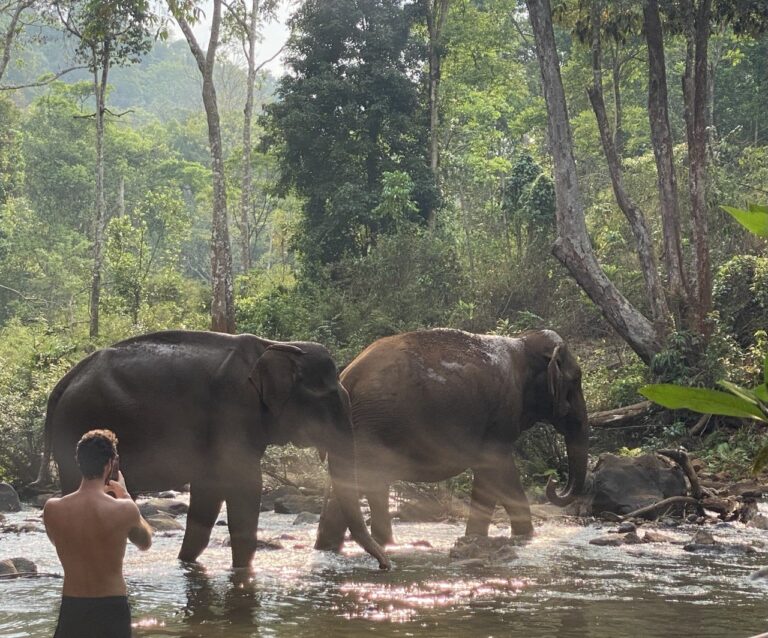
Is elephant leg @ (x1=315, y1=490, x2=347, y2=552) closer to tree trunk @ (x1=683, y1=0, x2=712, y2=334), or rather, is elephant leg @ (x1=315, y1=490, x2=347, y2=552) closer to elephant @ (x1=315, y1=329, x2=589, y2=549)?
elephant @ (x1=315, y1=329, x2=589, y2=549)

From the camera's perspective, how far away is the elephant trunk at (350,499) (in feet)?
25.8

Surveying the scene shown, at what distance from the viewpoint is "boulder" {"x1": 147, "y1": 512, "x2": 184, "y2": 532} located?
34.5 ft

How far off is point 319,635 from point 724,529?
18.7ft

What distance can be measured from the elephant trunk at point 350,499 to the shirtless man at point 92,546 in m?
3.48

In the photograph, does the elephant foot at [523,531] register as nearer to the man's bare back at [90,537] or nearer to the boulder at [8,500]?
the man's bare back at [90,537]

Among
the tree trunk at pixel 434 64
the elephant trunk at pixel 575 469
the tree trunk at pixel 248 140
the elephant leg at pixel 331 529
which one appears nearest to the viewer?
the elephant leg at pixel 331 529

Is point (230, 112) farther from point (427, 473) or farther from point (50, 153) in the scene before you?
point (427, 473)

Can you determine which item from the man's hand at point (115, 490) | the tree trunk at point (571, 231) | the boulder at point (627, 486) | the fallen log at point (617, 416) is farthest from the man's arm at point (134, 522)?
the tree trunk at point (571, 231)

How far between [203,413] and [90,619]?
348cm

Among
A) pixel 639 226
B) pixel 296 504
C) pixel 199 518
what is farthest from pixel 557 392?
pixel 639 226

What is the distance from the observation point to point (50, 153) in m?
49.2

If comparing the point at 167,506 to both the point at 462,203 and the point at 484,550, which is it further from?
the point at 462,203

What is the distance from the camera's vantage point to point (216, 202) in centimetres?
2503

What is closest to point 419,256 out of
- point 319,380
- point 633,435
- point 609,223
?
point 609,223
